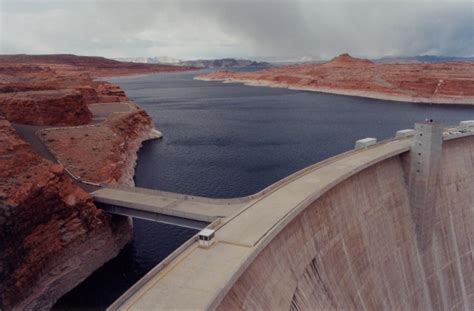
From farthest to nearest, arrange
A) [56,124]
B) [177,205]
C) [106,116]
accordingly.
Result: [106,116] < [56,124] < [177,205]

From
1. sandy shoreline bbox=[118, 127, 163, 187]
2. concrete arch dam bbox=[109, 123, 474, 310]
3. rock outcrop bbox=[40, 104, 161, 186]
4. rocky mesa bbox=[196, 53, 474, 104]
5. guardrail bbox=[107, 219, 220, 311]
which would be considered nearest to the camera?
guardrail bbox=[107, 219, 220, 311]

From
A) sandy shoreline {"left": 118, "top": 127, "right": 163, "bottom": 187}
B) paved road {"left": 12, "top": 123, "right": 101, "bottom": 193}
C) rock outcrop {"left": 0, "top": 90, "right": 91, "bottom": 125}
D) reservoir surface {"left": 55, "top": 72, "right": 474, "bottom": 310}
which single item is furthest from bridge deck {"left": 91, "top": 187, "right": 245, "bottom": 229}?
rock outcrop {"left": 0, "top": 90, "right": 91, "bottom": 125}

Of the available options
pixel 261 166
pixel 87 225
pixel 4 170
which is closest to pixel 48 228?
pixel 87 225

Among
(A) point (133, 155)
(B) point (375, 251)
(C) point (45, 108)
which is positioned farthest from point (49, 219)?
(A) point (133, 155)

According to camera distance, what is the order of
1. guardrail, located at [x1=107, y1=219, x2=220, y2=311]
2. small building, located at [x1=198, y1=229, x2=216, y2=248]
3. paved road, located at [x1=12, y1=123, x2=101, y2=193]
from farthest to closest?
1. paved road, located at [x1=12, y1=123, x2=101, y2=193]
2. small building, located at [x1=198, y1=229, x2=216, y2=248]
3. guardrail, located at [x1=107, y1=219, x2=220, y2=311]

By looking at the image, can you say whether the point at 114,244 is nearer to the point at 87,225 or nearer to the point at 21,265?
the point at 87,225

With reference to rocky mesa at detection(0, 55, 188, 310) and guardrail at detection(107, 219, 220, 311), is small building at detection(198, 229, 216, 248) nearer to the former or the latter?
guardrail at detection(107, 219, 220, 311)
